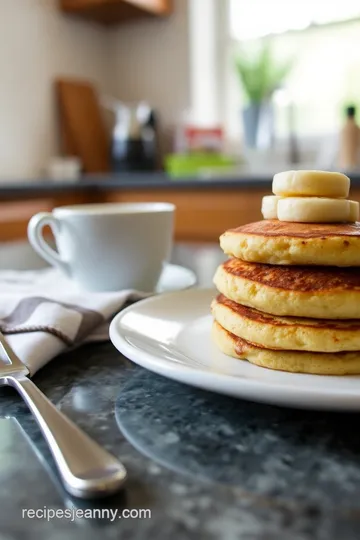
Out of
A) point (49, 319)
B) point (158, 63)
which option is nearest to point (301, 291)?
point (49, 319)

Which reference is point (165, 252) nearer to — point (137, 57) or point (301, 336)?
point (301, 336)

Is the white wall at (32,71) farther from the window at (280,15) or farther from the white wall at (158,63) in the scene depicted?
the window at (280,15)

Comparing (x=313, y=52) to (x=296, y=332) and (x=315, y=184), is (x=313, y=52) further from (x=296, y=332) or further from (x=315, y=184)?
(x=296, y=332)

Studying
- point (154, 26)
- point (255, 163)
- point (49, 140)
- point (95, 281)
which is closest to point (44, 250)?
point (95, 281)

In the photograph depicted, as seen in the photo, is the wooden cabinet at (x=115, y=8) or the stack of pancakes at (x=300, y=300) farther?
the wooden cabinet at (x=115, y=8)

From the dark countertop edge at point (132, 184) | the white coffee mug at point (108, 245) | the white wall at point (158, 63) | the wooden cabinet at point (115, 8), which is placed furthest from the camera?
the white wall at point (158, 63)

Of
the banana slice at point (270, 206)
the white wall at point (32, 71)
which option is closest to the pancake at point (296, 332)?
the banana slice at point (270, 206)

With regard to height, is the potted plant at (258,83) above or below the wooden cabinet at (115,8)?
below
